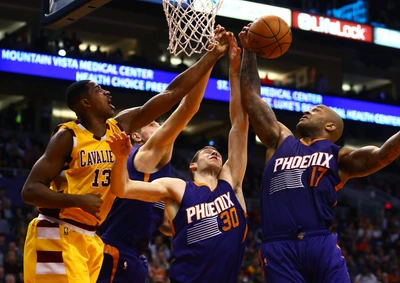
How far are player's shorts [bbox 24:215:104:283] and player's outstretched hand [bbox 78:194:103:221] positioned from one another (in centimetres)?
24

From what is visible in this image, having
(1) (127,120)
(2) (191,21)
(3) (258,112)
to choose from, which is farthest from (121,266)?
(2) (191,21)

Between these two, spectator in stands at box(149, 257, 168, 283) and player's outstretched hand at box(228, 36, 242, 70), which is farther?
spectator in stands at box(149, 257, 168, 283)

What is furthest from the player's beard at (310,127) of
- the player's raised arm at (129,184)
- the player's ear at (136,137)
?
the player's ear at (136,137)

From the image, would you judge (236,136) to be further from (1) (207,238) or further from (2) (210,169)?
(1) (207,238)

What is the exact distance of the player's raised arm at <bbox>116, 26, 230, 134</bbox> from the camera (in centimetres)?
549

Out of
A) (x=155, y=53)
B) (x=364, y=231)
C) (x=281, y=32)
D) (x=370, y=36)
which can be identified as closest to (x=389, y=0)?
(x=370, y=36)

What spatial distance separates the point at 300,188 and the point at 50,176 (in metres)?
1.78

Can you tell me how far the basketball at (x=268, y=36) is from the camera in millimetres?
5883

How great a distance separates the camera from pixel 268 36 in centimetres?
588

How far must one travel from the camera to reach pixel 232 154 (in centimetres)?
591

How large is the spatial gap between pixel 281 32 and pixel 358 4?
17886mm

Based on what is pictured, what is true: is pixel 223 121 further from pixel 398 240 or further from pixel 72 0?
pixel 72 0

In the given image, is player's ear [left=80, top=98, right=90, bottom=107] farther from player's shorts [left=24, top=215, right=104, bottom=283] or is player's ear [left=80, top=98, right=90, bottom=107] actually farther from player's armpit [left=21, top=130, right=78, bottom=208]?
player's shorts [left=24, top=215, right=104, bottom=283]

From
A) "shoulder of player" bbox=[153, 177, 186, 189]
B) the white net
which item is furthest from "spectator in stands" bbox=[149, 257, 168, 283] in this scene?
"shoulder of player" bbox=[153, 177, 186, 189]
